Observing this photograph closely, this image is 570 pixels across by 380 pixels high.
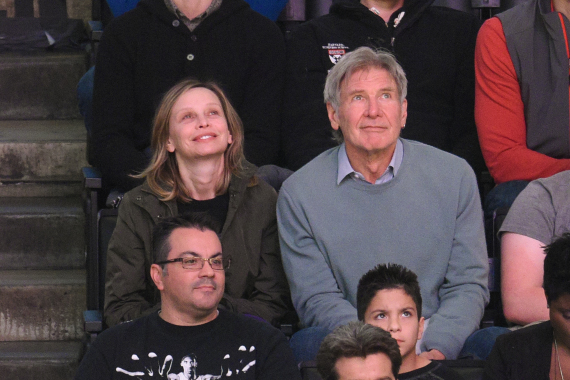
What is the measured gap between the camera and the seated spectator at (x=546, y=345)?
6.96ft

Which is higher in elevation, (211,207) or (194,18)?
(194,18)

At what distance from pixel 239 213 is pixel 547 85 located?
1.15m

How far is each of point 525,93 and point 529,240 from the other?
2.44ft

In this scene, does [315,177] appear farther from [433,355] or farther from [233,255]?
[433,355]

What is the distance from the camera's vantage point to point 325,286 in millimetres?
2627

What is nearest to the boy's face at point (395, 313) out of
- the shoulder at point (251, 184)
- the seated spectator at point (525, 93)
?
the shoulder at point (251, 184)

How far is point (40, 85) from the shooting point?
156 inches

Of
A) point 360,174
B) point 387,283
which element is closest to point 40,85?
point 360,174

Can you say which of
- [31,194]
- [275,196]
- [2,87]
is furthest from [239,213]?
[2,87]

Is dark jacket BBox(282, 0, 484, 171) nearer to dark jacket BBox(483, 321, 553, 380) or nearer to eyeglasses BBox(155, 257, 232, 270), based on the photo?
eyeglasses BBox(155, 257, 232, 270)

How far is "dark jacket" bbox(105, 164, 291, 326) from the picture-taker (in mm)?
2645

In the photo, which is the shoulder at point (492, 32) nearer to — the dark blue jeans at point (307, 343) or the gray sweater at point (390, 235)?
the gray sweater at point (390, 235)

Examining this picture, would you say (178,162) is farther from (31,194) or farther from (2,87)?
(2,87)

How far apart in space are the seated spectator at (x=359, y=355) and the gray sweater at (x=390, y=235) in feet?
2.02
